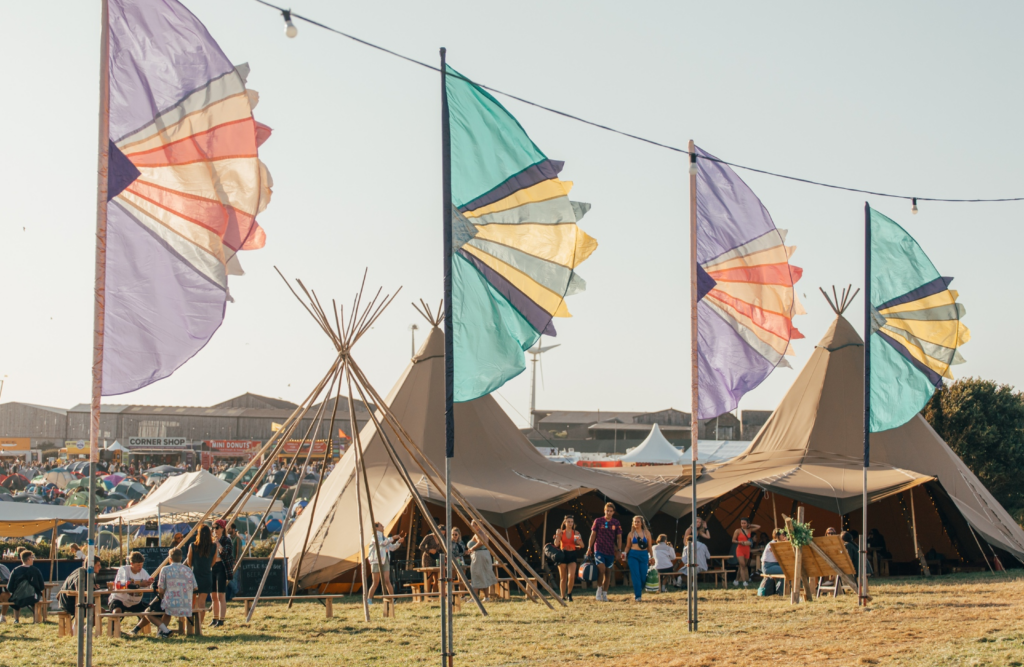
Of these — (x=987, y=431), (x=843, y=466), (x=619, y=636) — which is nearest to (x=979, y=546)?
(x=843, y=466)

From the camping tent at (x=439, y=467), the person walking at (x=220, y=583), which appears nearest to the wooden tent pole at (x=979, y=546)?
the camping tent at (x=439, y=467)

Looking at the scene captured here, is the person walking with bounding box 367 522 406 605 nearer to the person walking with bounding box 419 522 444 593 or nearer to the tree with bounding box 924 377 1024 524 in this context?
the person walking with bounding box 419 522 444 593

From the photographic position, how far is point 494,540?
1313 centimetres

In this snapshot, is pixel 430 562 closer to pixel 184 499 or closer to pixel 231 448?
pixel 184 499

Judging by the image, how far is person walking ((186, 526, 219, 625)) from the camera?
10.5m

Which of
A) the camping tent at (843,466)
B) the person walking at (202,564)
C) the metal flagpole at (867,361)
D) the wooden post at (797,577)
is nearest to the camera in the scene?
the person walking at (202,564)

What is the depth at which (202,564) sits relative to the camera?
10625mm

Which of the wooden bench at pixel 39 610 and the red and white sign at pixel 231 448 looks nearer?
the wooden bench at pixel 39 610

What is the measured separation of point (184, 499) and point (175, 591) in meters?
7.47

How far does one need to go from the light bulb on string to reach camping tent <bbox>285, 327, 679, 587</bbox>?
7.83m

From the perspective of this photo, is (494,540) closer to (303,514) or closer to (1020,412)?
(303,514)

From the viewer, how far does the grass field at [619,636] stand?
8.09 m

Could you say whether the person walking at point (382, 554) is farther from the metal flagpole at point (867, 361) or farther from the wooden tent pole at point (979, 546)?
the wooden tent pole at point (979, 546)

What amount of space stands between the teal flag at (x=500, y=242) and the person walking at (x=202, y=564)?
15.2 ft
